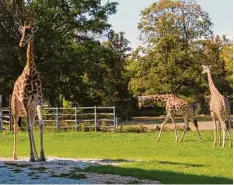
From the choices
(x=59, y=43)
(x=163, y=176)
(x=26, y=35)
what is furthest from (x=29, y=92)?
(x=59, y=43)

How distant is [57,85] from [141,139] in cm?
1874

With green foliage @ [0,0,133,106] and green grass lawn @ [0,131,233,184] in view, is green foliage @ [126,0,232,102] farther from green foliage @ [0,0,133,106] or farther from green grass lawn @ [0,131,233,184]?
green grass lawn @ [0,131,233,184]

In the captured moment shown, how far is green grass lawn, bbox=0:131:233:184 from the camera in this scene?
9.82 m

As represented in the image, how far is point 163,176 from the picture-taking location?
960 cm

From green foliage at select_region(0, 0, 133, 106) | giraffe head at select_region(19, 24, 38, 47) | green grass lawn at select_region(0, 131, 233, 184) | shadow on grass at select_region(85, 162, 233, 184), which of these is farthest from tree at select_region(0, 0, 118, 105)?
shadow on grass at select_region(85, 162, 233, 184)

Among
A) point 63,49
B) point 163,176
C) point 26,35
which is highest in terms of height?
point 63,49

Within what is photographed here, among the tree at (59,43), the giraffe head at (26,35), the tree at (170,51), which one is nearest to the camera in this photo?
the giraffe head at (26,35)

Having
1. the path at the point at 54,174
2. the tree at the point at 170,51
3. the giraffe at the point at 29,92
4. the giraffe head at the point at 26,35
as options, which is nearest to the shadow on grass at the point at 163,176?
the path at the point at 54,174

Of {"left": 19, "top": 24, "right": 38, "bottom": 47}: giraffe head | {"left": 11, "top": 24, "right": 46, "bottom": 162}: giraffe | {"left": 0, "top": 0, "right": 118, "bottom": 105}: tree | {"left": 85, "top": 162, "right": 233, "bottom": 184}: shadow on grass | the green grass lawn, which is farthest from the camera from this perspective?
{"left": 0, "top": 0, "right": 118, "bottom": 105}: tree

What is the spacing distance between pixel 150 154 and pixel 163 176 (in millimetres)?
5264

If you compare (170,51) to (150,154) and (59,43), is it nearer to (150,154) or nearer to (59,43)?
(59,43)

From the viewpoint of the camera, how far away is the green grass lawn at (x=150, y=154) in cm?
982

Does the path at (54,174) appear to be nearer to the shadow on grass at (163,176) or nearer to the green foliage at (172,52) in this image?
the shadow on grass at (163,176)

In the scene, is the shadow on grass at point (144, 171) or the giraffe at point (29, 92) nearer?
the shadow on grass at point (144, 171)
